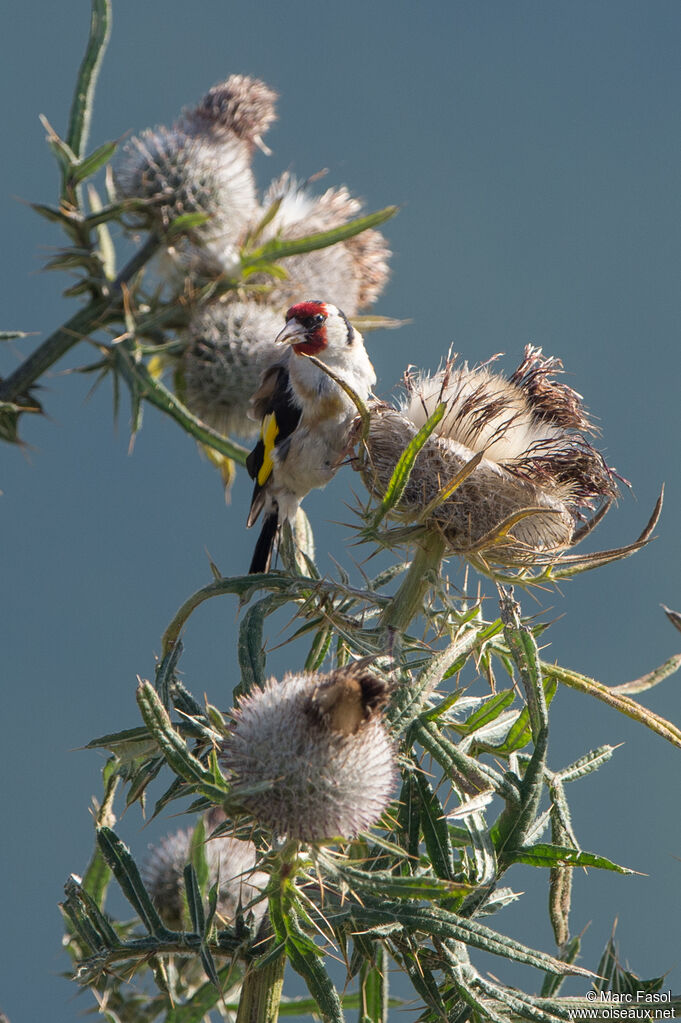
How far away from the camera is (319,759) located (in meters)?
1.91

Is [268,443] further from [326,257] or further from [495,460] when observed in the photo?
[326,257]

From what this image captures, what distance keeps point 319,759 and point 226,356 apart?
3.02m

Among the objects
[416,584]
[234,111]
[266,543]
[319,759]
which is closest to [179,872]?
[266,543]

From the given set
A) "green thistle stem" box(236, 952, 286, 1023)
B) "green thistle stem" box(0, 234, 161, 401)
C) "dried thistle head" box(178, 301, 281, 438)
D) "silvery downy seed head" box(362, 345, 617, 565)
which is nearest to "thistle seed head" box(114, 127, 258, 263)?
"green thistle stem" box(0, 234, 161, 401)

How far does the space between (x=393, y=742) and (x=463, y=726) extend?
313 millimetres

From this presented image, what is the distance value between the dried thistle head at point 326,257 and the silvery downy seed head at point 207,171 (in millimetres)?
182

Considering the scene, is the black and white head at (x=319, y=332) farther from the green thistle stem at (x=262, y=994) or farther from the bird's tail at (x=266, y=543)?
the green thistle stem at (x=262, y=994)

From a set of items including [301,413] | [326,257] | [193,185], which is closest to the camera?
[301,413]

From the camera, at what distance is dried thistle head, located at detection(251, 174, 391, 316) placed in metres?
4.95

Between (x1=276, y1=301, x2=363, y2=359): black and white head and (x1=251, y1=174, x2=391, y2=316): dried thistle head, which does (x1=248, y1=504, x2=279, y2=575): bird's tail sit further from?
(x1=251, y1=174, x2=391, y2=316): dried thistle head

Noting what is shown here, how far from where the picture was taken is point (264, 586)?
249 cm

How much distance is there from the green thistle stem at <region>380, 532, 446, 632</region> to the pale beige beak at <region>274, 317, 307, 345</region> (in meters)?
1.22

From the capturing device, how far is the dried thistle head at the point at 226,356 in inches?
183

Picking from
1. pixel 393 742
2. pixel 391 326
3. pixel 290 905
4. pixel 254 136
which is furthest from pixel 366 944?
pixel 254 136
